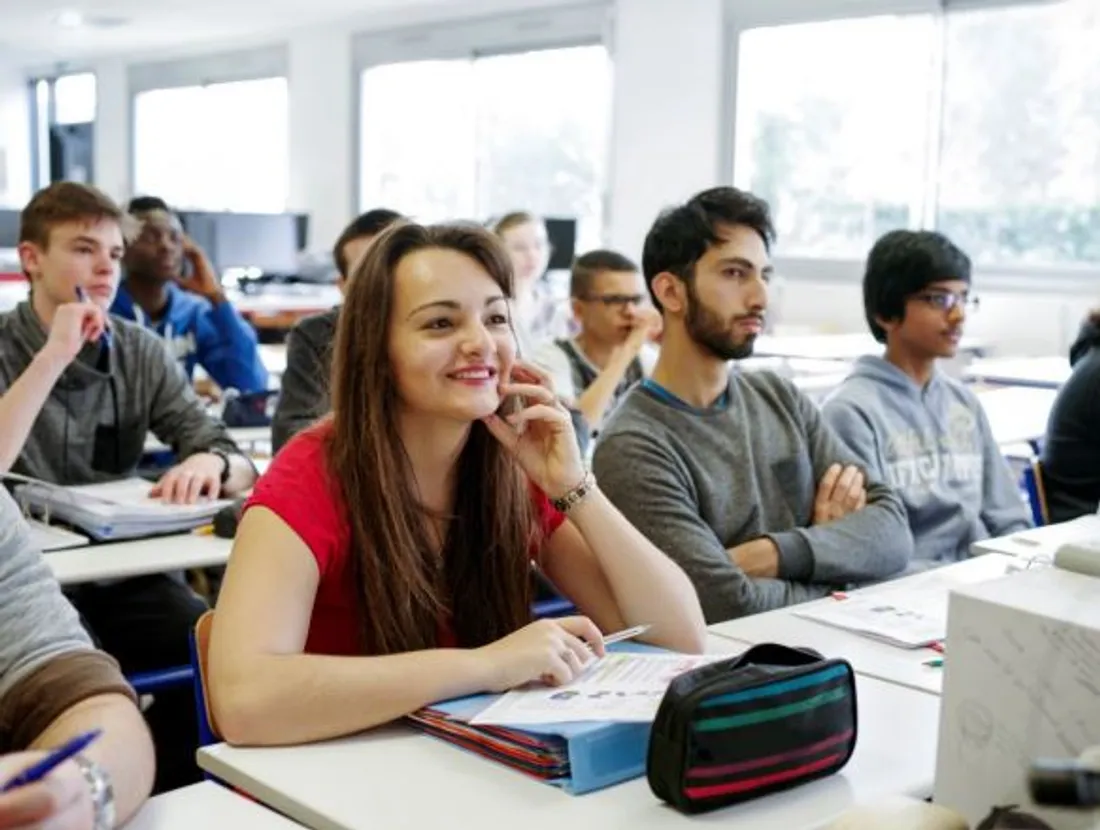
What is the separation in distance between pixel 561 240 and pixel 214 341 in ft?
12.8

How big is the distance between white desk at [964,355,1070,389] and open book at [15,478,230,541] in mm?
3426

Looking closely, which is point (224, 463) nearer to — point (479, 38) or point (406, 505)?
point (406, 505)

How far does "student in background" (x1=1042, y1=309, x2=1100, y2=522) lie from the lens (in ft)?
11.0

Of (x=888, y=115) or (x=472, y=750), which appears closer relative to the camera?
(x=472, y=750)

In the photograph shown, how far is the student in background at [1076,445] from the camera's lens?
3.36 m

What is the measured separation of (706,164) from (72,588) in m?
5.84

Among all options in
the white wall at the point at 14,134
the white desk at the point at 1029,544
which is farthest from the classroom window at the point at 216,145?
the white desk at the point at 1029,544

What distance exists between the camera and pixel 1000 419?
179 inches

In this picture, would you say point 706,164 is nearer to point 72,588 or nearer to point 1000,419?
point 1000,419

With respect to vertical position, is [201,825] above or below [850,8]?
below

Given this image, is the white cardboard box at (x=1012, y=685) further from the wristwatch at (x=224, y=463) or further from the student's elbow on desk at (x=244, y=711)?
the wristwatch at (x=224, y=463)

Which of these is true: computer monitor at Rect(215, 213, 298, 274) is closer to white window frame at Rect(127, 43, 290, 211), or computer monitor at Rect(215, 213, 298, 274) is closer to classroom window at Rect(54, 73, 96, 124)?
white window frame at Rect(127, 43, 290, 211)

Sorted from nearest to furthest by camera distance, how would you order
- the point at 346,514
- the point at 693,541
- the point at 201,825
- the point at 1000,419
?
1. the point at 201,825
2. the point at 346,514
3. the point at 693,541
4. the point at 1000,419

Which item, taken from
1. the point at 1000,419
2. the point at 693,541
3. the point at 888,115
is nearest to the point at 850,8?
the point at 888,115
